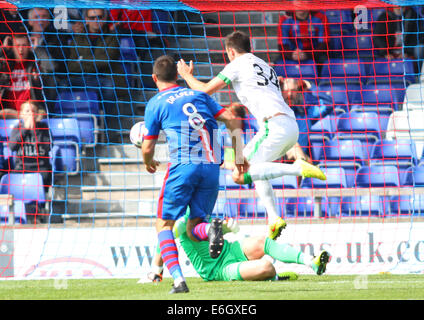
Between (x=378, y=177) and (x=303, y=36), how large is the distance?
9.38 feet

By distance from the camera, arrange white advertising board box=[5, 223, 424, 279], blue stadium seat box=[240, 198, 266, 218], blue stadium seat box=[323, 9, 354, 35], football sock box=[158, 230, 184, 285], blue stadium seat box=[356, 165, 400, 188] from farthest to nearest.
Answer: blue stadium seat box=[323, 9, 354, 35], blue stadium seat box=[356, 165, 400, 188], blue stadium seat box=[240, 198, 266, 218], white advertising board box=[5, 223, 424, 279], football sock box=[158, 230, 184, 285]

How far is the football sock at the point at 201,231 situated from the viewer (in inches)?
277

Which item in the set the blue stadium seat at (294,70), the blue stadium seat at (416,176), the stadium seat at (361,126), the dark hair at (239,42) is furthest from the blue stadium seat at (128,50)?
the dark hair at (239,42)

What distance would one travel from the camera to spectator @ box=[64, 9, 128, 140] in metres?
12.2

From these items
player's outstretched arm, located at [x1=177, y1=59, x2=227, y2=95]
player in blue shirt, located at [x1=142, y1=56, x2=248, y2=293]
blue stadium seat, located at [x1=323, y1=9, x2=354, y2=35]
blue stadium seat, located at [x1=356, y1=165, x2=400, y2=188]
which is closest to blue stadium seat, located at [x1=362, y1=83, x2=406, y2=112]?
blue stadium seat, located at [x1=323, y1=9, x2=354, y2=35]

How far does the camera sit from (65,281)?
27.1 ft

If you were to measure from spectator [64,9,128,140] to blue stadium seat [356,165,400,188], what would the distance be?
3.70m

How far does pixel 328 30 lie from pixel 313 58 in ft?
3.65

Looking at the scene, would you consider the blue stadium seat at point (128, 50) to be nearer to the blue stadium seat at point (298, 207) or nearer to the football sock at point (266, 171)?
the blue stadium seat at point (298, 207)

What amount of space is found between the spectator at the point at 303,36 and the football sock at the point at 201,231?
6040 millimetres

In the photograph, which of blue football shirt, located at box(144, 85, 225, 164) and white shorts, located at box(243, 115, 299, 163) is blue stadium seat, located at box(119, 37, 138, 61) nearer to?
white shorts, located at box(243, 115, 299, 163)

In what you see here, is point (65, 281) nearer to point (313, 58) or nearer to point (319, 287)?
point (319, 287)

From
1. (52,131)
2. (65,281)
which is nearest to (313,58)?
(52,131)

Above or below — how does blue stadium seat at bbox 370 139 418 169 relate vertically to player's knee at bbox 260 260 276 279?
above
